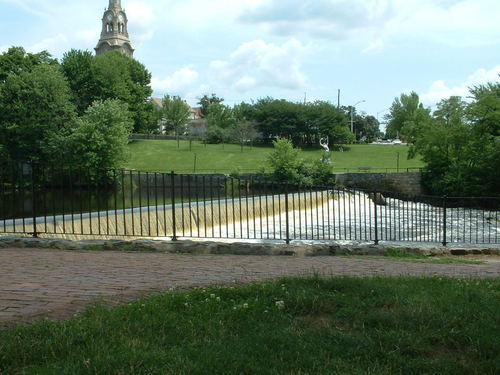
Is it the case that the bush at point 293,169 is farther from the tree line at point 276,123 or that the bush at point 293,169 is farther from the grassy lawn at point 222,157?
the tree line at point 276,123

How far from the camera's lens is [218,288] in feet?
17.5

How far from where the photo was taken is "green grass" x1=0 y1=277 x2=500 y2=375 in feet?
11.0

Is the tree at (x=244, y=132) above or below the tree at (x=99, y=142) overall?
above

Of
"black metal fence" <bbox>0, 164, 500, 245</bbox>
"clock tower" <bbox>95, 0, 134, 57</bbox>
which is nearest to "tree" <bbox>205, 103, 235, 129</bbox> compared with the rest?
"clock tower" <bbox>95, 0, 134, 57</bbox>

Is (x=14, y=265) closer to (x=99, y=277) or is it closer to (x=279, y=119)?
(x=99, y=277)

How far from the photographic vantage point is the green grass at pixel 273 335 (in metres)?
3.35

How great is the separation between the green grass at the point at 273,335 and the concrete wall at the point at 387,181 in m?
42.9

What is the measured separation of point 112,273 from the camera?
23.1 feet

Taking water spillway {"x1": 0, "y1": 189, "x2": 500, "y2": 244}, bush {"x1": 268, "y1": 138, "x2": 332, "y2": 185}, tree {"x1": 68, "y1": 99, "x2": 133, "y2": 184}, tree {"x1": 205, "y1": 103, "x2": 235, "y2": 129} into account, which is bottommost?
water spillway {"x1": 0, "y1": 189, "x2": 500, "y2": 244}

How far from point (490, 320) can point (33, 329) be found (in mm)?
3905

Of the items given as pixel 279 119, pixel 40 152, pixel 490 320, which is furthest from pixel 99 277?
pixel 279 119

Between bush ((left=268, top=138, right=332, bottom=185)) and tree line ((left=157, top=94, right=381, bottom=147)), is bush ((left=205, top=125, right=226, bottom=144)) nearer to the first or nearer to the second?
tree line ((left=157, top=94, right=381, bottom=147))

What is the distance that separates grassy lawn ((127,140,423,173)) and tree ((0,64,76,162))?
11.5m

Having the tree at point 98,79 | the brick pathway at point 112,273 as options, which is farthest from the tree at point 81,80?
the brick pathway at point 112,273
